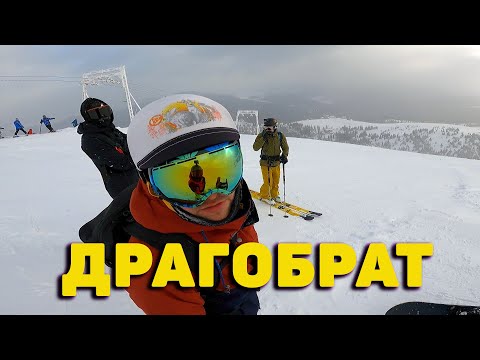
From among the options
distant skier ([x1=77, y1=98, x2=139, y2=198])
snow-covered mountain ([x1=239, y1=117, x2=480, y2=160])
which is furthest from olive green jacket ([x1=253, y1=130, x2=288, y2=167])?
snow-covered mountain ([x1=239, y1=117, x2=480, y2=160])

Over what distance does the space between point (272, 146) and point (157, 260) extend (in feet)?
22.0

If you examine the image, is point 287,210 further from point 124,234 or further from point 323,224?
point 124,234

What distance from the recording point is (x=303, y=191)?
8.88 m

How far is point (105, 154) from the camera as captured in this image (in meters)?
3.57

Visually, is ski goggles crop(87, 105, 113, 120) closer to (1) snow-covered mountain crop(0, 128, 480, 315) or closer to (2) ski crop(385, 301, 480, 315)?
(1) snow-covered mountain crop(0, 128, 480, 315)

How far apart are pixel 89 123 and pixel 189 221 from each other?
9.51 feet

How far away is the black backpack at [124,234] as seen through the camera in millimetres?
1312

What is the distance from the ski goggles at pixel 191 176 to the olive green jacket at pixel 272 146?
6390mm

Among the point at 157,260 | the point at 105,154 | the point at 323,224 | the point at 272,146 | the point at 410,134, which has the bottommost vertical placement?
the point at 323,224

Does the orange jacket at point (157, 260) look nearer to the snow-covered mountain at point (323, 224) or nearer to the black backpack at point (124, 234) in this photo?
the black backpack at point (124, 234)

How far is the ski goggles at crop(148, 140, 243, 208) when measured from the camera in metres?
1.33

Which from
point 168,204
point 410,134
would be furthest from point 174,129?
point 410,134

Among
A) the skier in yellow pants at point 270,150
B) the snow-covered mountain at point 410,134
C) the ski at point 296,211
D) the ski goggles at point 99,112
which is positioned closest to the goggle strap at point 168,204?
the ski goggles at point 99,112

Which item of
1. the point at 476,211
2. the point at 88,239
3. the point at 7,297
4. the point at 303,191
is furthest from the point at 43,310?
the point at 476,211
